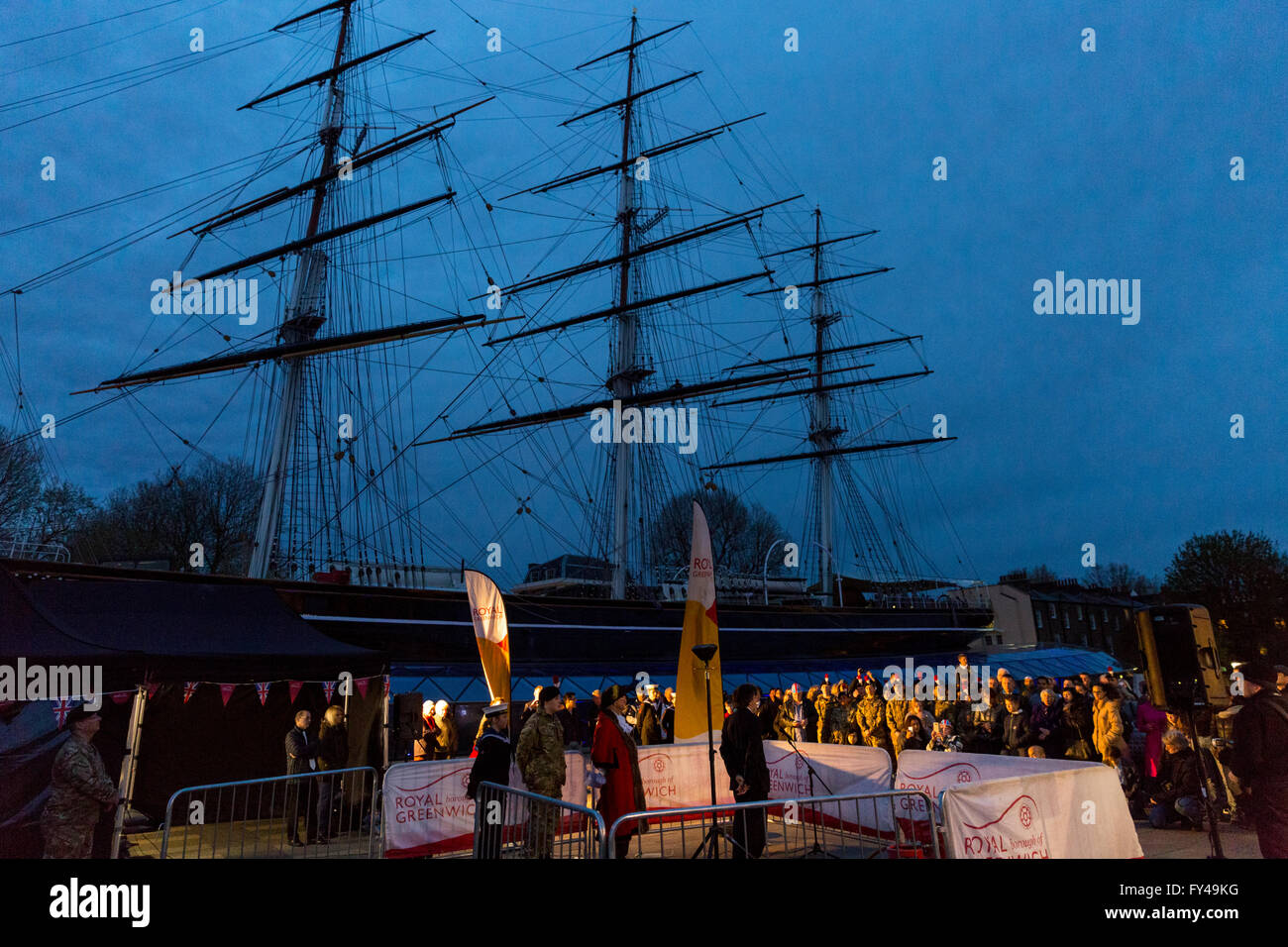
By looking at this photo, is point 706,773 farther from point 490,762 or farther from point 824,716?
point 490,762

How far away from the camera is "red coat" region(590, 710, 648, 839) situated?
7.78 m

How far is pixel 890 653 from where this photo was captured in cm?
3922

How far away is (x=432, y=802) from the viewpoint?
381 inches

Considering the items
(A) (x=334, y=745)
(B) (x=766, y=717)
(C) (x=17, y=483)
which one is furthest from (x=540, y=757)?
(C) (x=17, y=483)

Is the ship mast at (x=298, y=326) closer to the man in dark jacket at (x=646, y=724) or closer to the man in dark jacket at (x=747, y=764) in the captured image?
the man in dark jacket at (x=646, y=724)

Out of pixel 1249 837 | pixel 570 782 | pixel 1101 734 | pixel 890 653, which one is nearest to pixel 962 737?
pixel 1101 734

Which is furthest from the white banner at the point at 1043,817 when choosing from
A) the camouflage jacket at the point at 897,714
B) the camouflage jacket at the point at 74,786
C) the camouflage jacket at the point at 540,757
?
the camouflage jacket at the point at 74,786

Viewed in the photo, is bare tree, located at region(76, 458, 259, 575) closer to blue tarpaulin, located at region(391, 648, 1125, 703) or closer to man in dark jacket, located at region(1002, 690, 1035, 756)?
blue tarpaulin, located at region(391, 648, 1125, 703)

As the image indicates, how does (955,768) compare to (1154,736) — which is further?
(1154,736)

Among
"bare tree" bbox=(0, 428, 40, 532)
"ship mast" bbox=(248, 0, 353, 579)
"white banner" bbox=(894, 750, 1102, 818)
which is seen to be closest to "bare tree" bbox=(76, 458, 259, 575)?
"bare tree" bbox=(0, 428, 40, 532)

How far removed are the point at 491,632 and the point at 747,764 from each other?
3.72 meters

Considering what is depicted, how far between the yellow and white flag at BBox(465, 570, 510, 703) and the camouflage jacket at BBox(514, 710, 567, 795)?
189 cm
